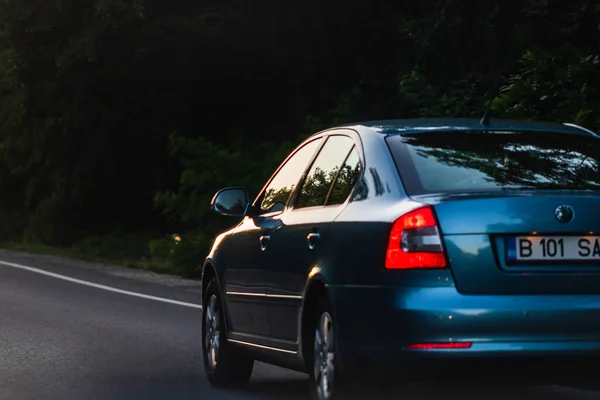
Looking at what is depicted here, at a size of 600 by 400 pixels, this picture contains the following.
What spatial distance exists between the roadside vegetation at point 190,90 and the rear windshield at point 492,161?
908 cm

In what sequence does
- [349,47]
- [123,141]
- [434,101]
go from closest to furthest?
[434,101] < [349,47] < [123,141]

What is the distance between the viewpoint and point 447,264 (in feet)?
22.8

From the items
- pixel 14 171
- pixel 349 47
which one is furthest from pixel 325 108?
pixel 14 171

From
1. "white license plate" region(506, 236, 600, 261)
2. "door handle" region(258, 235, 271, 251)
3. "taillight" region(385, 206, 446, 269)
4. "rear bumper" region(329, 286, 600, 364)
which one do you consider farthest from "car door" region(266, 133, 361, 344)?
"white license plate" region(506, 236, 600, 261)

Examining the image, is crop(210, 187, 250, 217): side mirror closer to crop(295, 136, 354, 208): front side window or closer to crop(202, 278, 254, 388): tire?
crop(202, 278, 254, 388): tire

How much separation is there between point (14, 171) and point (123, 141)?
262 centimetres

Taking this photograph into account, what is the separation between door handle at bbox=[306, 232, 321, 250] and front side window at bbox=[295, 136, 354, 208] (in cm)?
23

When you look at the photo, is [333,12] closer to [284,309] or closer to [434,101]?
[434,101]

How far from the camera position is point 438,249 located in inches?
274

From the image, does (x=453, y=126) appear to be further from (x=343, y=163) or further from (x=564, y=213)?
(x=564, y=213)

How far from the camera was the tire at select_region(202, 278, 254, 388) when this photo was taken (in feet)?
32.3

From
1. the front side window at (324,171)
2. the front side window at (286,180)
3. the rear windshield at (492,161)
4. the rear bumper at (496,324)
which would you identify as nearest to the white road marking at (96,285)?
→ the front side window at (286,180)

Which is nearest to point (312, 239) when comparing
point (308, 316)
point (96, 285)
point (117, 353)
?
point (308, 316)

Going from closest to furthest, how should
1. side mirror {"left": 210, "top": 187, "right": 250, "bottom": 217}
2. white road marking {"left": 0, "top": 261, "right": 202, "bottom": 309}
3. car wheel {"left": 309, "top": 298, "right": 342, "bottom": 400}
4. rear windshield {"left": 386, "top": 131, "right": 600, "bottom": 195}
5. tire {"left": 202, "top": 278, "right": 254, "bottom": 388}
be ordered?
rear windshield {"left": 386, "top": 131, "right": 600, "bottom": 195} < car wheel {"left": 309, "top": 298, "right": 342, "bottom": 400} < side mirror {"left": 210, "top": 187, "right": 250, "bottom": 217} < tire {"left": 202, "top": 278, "right": 254, "bottom": 388} < white road marking {"left": 0, "top": 261, "right": 202, "bottom": 309}
